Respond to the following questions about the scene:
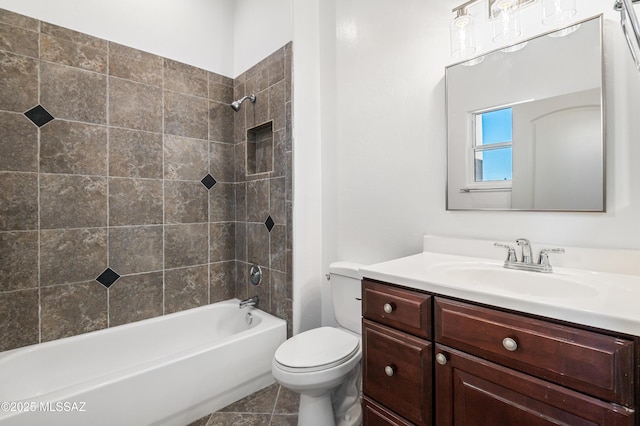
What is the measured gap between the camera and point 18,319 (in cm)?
160

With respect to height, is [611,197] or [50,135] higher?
[50,135]

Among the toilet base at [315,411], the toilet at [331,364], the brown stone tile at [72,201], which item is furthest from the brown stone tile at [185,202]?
the toilet base at [315,411]

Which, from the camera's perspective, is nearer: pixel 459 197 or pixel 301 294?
pixel 459 197

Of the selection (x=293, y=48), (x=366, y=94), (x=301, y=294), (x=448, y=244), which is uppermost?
(x=293, y=48)

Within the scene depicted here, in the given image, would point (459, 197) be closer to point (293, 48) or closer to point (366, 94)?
point (366, 94)

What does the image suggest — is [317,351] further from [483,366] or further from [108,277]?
[108,277]

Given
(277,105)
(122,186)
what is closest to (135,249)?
(122,186)

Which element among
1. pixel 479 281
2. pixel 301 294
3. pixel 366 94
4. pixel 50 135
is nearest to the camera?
pixel 479 281

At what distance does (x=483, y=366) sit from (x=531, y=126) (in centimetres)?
100

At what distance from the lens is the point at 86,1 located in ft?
5.86

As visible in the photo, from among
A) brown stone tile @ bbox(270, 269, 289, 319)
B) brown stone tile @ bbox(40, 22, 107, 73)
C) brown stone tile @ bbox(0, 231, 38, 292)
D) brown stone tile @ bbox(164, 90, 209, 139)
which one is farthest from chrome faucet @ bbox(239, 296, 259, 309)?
brown stone tile @ bbox(40, 22, 107, 73)

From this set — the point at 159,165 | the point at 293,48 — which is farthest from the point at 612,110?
the point at 159,165

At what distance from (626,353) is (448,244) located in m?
0.82

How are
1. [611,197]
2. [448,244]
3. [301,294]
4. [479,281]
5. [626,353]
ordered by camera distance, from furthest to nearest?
1. [301,294]
2. [448,244]
3. [479,281]
4. [611,197]
5. [626,353]
